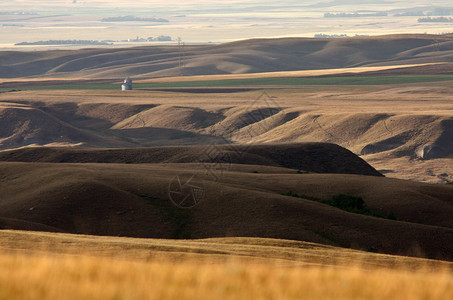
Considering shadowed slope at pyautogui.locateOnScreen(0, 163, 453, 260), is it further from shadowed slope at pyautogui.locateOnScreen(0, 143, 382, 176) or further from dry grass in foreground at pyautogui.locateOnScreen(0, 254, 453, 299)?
dry grass in foreground at pyautogui.locateOnScreen(0, 254, 453, 299)

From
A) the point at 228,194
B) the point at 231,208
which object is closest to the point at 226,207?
the point at 231,208

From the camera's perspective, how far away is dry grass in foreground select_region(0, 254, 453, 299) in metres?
9.47

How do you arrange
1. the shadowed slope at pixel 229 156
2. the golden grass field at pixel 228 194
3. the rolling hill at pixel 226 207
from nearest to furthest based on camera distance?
the golden grass field at pixel 228 194
the rolling hill at pixel 226 207
the shadowed slope at pixel 229 156

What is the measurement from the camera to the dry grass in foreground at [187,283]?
9469 millimetres

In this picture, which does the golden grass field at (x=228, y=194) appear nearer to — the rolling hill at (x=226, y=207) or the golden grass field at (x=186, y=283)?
the golden grass field at (x=186, y=283)

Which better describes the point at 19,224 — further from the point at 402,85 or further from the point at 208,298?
the point at 402,85

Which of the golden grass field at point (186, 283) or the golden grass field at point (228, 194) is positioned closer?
the golden grass field at point (186, 283)

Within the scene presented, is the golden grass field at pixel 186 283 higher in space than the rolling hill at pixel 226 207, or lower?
higher

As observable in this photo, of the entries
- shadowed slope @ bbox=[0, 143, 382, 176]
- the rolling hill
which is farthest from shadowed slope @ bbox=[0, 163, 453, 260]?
shadowed slope @ bbox=[0, 143, 382, 176]

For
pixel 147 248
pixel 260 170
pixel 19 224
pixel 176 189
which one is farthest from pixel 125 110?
pixel 147 248

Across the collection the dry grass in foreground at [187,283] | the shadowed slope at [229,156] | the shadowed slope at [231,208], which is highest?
the dry grass in foreground at [187,283]

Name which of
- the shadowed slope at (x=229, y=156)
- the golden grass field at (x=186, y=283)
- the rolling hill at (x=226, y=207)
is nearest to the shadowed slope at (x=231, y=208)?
the rolling hill at (x=226, y=207)

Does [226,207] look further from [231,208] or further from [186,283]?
[186,283]

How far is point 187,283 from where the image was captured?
34.1 feet
